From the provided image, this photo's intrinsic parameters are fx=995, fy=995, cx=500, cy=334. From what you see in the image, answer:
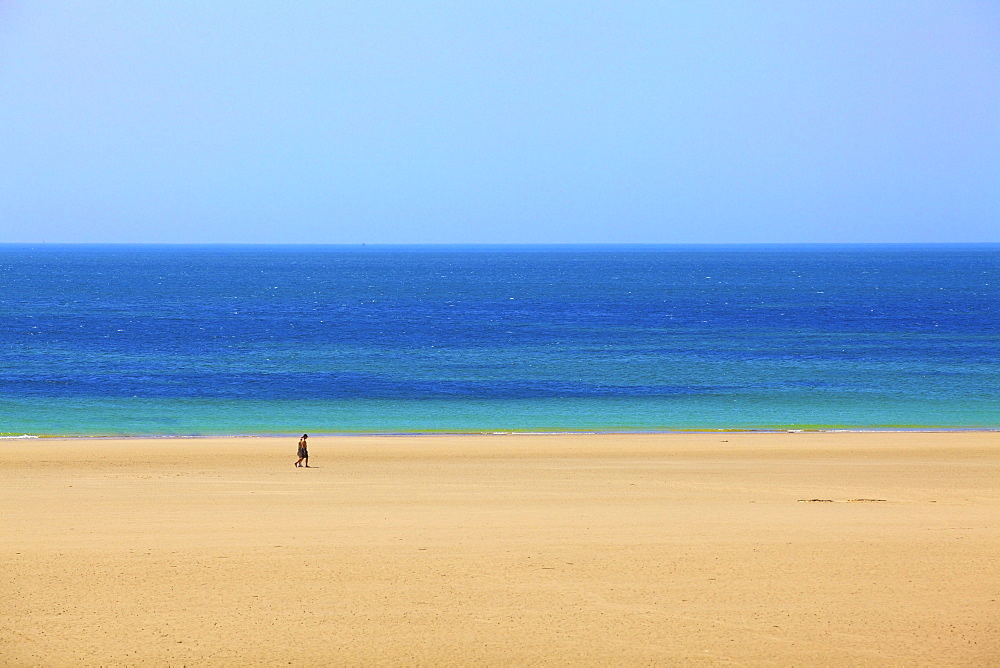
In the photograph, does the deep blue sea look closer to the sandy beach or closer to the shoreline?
the shoreline

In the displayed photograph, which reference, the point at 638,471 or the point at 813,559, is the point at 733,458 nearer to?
the point at 638,471

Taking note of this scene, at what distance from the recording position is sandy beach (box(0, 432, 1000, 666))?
13414 millimetres

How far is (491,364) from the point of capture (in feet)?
191

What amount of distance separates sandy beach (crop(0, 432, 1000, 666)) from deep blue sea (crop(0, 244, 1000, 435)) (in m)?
13.2

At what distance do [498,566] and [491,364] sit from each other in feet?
136

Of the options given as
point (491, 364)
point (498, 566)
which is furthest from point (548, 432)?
point (498, 566)

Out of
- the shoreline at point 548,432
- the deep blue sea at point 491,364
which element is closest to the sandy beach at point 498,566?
the shoreline at point 548,432

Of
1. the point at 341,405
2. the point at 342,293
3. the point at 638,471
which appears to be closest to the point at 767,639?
the point at 638,471

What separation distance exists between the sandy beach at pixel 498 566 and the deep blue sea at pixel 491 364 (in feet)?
43.2

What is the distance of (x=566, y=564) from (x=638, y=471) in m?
11.5

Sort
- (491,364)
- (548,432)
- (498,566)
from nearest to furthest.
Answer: (498,566) → (548,432) → (491,364)

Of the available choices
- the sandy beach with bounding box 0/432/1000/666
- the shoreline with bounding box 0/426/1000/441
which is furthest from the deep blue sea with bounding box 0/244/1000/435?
the sandy beach with bounding box 0/432/1000/666

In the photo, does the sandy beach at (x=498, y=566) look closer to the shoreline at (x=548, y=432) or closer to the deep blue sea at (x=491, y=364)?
the shoreline at (x=548, y=432)

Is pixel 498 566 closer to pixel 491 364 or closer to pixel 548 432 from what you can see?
pixel 548 432
